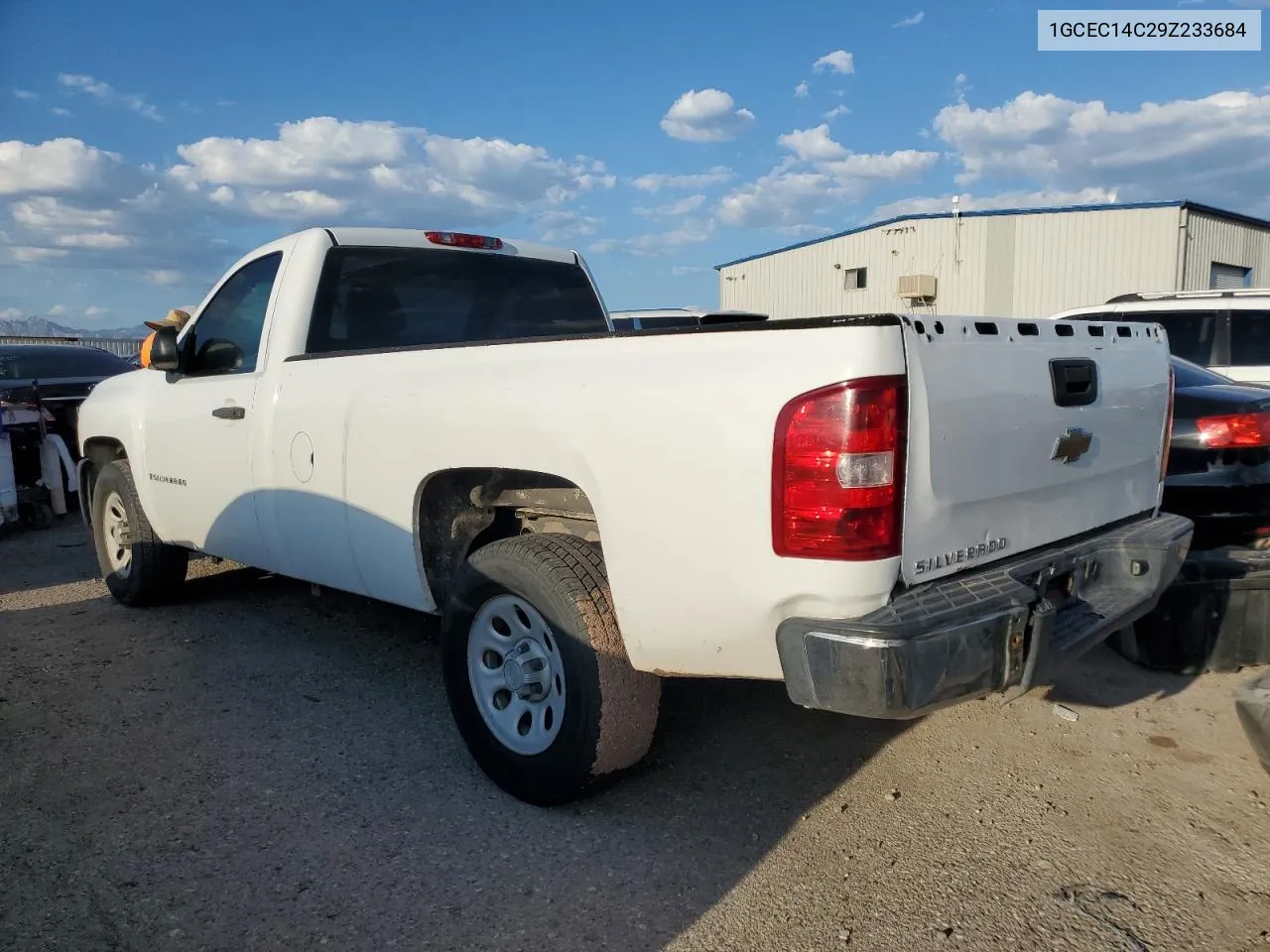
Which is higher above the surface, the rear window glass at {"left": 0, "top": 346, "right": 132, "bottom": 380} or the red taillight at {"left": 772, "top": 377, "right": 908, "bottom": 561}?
the rear window glass at {"left": 0, "top": 346, "right": 132, "bottom": 380}

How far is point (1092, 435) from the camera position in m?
3.12

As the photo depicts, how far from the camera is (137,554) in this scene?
216 inches

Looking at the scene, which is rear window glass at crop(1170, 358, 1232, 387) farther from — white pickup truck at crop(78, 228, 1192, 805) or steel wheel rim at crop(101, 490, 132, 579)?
steel wheel rim at crop(101, 490, 132, 579)

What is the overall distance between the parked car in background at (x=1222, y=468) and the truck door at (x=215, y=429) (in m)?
4.46

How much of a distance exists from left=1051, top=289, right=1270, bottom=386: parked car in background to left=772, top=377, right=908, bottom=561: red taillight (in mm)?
6208

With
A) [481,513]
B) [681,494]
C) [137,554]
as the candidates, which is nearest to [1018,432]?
[681,494]

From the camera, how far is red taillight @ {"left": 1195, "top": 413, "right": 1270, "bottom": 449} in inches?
180

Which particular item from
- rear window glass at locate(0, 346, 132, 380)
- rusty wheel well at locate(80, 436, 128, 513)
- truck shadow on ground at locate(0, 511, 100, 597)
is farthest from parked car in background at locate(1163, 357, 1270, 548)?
rear window glass at locate(0, 346, 132, 380)

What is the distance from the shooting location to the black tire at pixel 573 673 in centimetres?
288

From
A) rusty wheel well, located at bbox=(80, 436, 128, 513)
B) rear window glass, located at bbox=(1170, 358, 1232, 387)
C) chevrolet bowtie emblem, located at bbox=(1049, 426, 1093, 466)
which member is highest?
rear window glass, located at bbox=(1170, 358, 1232, 387)

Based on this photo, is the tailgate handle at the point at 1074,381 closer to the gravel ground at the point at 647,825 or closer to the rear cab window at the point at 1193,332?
the gravel ground at the point at 647,825

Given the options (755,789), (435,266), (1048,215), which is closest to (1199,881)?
(755,789)

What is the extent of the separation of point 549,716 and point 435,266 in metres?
2.49

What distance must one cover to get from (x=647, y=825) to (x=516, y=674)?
657 millimetres
